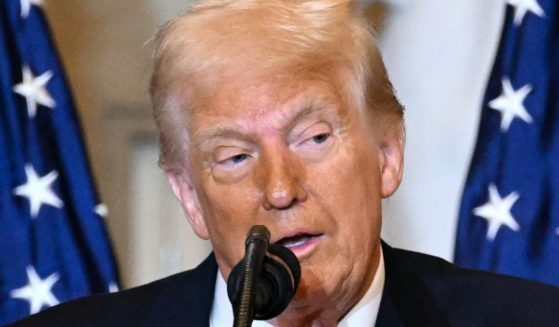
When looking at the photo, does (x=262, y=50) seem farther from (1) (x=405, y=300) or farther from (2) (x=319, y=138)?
(1) (x=405, y=300)

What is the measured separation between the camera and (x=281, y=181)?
7.02ft

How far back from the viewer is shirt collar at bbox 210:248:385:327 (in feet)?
7.79

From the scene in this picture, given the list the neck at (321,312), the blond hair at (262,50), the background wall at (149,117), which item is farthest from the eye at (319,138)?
the background wall at (149,117)

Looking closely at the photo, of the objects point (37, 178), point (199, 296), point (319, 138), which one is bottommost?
point (199, 296)

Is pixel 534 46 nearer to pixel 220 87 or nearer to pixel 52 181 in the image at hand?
pixel 220 87

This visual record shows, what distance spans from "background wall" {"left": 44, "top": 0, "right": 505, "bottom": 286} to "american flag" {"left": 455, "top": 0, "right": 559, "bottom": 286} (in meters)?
0.05

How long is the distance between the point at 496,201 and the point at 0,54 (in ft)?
4.74

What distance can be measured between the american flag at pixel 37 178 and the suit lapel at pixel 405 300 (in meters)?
1.01

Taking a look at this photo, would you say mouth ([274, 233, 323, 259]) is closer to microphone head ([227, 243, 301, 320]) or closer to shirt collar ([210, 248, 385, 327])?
shirt collar ([210, 248, 385, 327])

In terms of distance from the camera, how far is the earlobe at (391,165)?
2377 millimetres

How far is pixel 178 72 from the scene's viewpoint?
2324mm

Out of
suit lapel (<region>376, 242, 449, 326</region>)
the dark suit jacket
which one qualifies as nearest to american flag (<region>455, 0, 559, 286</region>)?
the dark suit jacket

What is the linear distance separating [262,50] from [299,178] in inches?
10.9

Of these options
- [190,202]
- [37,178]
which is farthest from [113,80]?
[190,202]
